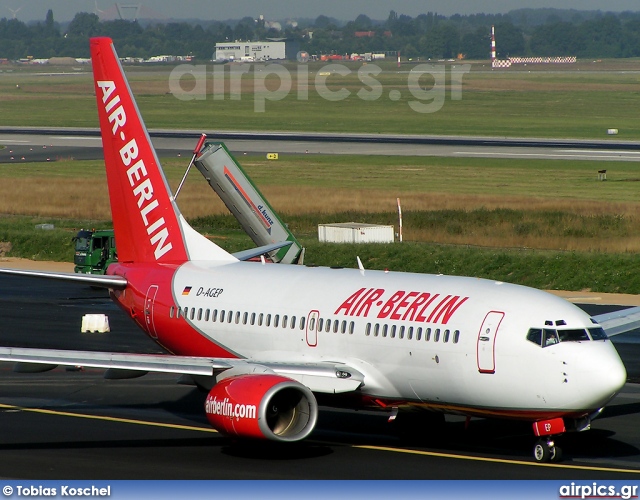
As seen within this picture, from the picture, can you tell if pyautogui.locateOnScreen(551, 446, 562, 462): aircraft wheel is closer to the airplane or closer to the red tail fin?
the airplane

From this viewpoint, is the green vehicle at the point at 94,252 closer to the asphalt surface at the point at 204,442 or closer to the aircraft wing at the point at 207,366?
the asphalt surface at the point at 204,442

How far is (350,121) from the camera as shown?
184500 millimetres

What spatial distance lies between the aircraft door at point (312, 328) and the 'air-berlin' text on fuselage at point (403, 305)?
2.19 ft

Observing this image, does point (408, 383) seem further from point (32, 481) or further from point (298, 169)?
point (298, 169)

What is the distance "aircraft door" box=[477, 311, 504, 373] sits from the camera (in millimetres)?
26953

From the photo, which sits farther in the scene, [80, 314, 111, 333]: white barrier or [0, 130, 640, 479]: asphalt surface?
[80, 314, 111, 333]: white barrier

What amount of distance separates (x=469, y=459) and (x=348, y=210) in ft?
191

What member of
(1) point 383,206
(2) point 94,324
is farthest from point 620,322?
(1) point 383,206

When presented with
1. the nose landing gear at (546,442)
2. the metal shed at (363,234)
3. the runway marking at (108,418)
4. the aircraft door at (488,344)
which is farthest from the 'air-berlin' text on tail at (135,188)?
the metal shed at (363,234)

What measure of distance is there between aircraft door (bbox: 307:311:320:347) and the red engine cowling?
2.54 metres

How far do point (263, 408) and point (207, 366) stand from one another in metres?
2.79

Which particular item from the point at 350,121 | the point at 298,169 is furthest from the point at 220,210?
the point at 350,121

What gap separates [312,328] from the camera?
30406mm

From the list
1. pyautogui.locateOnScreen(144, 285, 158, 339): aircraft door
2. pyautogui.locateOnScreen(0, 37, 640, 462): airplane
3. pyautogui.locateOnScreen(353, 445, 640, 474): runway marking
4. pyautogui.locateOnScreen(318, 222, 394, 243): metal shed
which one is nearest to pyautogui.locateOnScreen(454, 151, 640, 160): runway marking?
pyautogui.locateOnScreen(318, 222, 394, 243): metal shed
